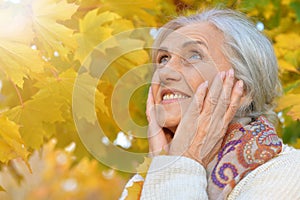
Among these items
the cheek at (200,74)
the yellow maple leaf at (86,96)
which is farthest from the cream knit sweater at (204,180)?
the yellow maple leaf at (86,96)

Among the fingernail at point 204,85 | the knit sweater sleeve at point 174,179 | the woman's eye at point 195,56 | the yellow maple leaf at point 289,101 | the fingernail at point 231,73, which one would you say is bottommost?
the yellow maple leaf at point 289,101

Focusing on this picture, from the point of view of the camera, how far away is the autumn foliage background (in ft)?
5.65

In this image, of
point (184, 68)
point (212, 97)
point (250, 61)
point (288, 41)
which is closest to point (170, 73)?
point (184, 68)

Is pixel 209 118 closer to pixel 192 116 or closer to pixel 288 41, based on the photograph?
pixel 192 116

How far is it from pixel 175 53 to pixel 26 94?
28.6 inches

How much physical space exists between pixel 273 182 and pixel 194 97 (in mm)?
362

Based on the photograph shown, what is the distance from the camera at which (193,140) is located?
1.85m

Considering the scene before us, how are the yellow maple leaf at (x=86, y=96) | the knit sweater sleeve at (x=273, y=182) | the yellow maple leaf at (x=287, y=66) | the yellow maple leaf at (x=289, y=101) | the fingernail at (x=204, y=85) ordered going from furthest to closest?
the yellow maple leaf at (x=287, y=66) < the yellow maple leaf at (x=289, y=101) < the yellow maple leaf at (x=86, y=96) < the fingernail at (x=204, y=85) < the knit sweater sleeve at (x=273, y=182)

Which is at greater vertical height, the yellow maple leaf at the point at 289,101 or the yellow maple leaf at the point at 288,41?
the yellow maple leaf at the point at 289,101

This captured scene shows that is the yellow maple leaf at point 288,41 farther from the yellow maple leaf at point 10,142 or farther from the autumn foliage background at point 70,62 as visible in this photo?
the yellow maple leaf at point 10,142

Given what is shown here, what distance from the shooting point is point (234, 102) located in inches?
73.8

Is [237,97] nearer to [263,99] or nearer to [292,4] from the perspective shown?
[263,99]

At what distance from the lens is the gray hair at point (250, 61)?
1.95 meters

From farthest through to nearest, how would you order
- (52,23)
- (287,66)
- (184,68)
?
(287,66) < (184,68) < (52,23)
